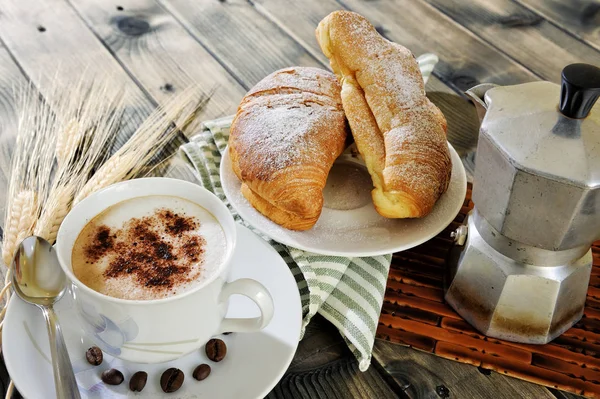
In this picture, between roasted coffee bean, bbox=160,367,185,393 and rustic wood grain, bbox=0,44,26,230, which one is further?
rustic wood grain, bbox=0,44,26,230

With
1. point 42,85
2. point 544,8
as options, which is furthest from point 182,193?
point 544,8

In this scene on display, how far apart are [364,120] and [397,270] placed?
0.22m

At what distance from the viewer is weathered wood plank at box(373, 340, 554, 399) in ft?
2.47

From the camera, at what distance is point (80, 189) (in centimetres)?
95

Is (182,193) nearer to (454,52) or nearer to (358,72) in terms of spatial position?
(358,72)

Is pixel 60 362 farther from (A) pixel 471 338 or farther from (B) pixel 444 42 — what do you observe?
(B) pixel 444 42

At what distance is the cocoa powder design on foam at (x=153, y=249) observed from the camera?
26.3 inches

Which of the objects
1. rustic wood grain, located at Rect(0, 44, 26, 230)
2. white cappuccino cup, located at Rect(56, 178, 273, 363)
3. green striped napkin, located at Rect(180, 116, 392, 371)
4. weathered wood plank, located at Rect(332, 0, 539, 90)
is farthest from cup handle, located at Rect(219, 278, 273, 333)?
weathered wood plank, located at Rect(332, 0, 539, 90)

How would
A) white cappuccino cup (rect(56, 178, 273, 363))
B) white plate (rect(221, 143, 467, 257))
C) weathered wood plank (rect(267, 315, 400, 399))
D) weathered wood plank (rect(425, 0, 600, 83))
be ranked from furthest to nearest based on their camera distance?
weathered wood plank (rect(425, 0, 600, 83)) < white plate (rect(221, 143, 467, 257)) < weathered wood plank (rect(267, 315, 400, 399)) < white cappuccino cup (rect(56, 178, 273, 363))

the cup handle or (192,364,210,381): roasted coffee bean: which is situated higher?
the cup handle

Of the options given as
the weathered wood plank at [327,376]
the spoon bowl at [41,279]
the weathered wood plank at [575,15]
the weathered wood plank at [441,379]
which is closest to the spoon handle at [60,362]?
the spoon bowl at [41,279]

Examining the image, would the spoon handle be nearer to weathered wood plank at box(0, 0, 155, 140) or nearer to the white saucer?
the white saucer

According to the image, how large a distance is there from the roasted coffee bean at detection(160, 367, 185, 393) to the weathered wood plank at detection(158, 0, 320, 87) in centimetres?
67

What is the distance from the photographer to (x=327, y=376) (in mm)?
763
